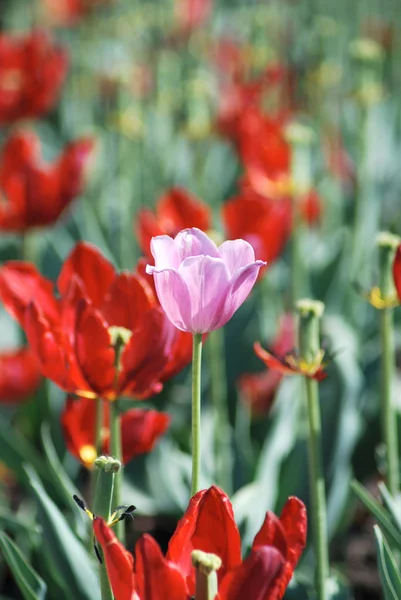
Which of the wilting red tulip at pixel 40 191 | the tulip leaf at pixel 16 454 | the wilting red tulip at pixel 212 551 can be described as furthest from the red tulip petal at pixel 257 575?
the wilting red tulip at pixel 40 191

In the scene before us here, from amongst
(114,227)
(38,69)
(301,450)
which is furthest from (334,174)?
(301,450)

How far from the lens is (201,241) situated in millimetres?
553

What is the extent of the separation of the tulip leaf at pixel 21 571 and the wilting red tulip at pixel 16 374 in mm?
514

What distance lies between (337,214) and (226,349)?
0.58m

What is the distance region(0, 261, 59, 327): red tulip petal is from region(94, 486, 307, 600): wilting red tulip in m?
0.26

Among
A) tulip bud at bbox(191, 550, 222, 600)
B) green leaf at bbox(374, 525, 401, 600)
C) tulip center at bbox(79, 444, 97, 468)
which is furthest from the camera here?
tulip center at bbox(79, 444, 97, 468)

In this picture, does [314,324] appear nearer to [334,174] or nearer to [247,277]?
[247,277]

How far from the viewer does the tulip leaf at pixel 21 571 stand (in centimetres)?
64

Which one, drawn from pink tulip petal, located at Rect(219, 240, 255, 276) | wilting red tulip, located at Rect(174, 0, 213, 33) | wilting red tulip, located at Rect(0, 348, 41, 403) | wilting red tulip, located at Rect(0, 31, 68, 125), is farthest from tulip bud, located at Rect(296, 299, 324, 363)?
wilting red tulip, located at Rect(174, 0, 213, 33)

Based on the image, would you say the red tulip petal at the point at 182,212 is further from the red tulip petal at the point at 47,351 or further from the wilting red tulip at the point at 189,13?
the wilting red tulip at the point at 189,13

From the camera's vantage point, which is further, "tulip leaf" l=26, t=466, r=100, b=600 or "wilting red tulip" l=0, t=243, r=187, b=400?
"tulip leaf" l=26, t=466, r=100, b=600

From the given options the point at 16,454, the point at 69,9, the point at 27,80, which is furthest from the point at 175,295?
the point at 69,9

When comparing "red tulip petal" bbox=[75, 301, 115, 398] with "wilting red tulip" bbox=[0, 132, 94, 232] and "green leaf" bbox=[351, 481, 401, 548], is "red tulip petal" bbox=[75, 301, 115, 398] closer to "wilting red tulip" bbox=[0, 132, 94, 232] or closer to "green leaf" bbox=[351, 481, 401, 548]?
"green leaf" bbox=[351, 481, 401, 548]

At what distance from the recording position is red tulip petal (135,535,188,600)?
47 centimetres
